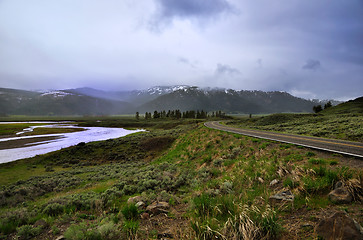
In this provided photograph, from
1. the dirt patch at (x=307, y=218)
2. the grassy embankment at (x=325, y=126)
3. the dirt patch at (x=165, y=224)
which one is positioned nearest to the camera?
the dirt patch at (x=307, y=218)

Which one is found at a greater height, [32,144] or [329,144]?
[329,144]

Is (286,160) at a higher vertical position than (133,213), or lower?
higher

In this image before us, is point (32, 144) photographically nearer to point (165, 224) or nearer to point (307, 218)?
point (165, 224)

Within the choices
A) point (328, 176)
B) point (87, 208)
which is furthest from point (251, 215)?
point (87, 208)

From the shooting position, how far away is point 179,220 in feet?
20.1

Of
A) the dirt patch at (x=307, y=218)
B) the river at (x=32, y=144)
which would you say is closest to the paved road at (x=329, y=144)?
the dirt patch at (x=307, y=218)

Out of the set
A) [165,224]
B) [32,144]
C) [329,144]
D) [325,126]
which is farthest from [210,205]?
[32,144]

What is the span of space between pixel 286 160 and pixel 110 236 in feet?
34.6

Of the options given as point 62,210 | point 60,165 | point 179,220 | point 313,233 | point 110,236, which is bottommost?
point 60,165

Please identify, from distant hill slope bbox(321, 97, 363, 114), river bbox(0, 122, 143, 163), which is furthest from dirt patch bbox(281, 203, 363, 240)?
distant hill slope bbox(321, 97, 363, 114)

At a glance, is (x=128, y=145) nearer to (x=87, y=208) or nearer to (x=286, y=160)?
(x=87, y=208)

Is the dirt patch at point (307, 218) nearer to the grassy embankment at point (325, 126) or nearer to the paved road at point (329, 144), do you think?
the paved road at point (329, 144)

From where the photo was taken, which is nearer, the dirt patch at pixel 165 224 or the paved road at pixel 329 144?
the dirt patch at pixel 165 224

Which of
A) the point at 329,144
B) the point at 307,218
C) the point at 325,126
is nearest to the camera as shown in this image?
the point at 307,218
